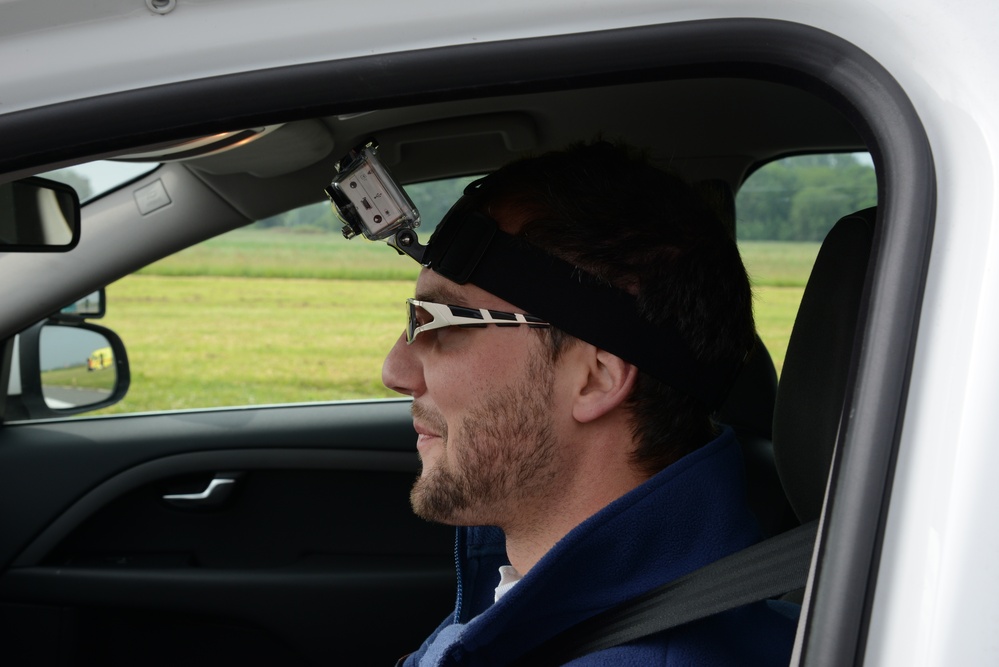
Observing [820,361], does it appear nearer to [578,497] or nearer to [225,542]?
[578,497]

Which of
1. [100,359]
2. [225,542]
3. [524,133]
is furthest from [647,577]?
[100,359]

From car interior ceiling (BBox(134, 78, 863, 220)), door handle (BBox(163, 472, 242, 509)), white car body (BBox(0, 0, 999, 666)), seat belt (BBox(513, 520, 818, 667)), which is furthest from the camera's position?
door handle (BBox(163, 472, 242, 509))

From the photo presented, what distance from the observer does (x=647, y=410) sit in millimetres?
1500

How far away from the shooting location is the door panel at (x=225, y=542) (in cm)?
271

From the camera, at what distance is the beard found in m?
1.47

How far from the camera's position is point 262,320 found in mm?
10344

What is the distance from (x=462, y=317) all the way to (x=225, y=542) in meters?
1.68

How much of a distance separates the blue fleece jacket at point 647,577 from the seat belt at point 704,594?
2 cm

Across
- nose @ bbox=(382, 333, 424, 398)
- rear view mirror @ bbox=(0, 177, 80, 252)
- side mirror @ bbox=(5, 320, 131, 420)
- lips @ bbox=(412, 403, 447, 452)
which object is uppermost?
rear view mirror @ bbox=(0, 177, 80, 252)

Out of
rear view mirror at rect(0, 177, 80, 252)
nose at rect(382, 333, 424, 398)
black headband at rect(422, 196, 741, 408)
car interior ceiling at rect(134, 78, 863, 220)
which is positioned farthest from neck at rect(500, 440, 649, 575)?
rear view mirror at rect(0, 177, 80, 252)

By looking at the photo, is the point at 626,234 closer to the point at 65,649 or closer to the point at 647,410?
the point at 647,410

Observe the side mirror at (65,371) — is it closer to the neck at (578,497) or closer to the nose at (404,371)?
the nose at (404,371)

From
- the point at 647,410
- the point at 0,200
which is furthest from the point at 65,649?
the point at 647,410

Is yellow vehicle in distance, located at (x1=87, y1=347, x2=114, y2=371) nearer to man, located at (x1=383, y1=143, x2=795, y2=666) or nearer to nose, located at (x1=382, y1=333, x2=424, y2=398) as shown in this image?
nose, located at (x1=382, y1=333, x2=424, y2=398)
